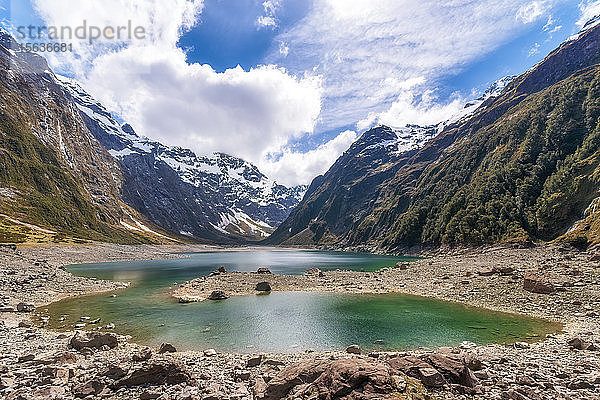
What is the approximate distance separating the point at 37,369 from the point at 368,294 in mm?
40767

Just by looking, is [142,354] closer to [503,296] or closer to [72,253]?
[503,296]

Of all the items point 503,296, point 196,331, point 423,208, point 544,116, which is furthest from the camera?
point 423,208

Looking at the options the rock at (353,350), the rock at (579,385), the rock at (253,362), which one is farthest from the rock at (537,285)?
the rock at (253,362)

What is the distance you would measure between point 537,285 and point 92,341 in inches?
1864

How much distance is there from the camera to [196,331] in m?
29.3

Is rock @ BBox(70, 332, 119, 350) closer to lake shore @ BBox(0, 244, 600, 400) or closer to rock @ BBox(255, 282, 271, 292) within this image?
lake shore @ BBox(0, 244, 600, 400)

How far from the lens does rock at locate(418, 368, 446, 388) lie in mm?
12938

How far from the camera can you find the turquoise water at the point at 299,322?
26125mm

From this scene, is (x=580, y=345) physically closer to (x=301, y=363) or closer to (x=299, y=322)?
(x=301, y=363)

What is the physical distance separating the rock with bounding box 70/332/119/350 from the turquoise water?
3.14 metres

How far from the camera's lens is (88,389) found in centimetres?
1406

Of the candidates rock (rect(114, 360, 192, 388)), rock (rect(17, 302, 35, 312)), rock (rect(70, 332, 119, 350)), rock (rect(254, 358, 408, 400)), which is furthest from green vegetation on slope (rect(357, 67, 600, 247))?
rock (rect(17, 302, 35, 312))

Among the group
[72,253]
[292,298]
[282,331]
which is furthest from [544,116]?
[72,253]

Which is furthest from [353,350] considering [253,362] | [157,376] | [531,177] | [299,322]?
[531,177]
